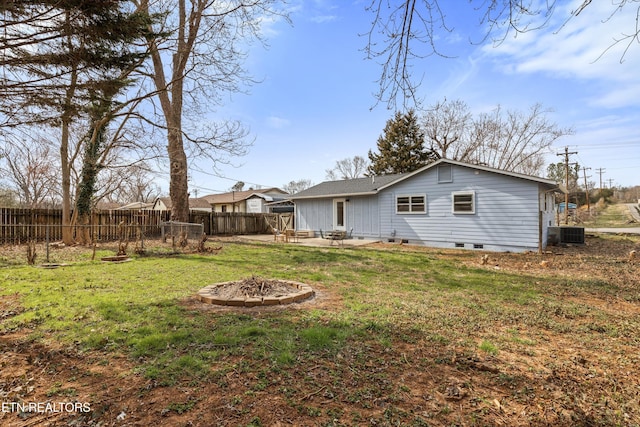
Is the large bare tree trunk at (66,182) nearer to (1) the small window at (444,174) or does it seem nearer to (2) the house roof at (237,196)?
(1) the small window at (444,174)

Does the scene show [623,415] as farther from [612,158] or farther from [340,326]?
[612,158]

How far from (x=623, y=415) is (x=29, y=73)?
6.52 meters

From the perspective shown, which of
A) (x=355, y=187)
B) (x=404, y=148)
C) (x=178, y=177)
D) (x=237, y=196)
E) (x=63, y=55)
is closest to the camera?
(x=63, y=55)

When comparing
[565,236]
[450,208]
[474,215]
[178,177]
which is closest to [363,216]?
[450,208]

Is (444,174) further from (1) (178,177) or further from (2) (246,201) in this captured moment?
(2) (246,201)

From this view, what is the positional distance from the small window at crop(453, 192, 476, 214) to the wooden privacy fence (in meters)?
11.6

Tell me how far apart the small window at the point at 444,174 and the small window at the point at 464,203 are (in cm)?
72

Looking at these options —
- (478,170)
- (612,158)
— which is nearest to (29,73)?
(478,170)

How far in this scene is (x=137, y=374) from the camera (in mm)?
2533

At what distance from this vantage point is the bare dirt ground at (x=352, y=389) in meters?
2.04

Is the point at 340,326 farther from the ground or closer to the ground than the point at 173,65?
closer to the ground

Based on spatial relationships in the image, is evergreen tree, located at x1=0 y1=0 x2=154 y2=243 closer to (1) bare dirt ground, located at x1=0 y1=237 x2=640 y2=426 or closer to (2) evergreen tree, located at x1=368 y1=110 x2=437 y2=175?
(1) bare dirt ground, located at x1=0 y1=237 x2=640 y2=426

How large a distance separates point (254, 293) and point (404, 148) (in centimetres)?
2538

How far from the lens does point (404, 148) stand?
27.5 m
